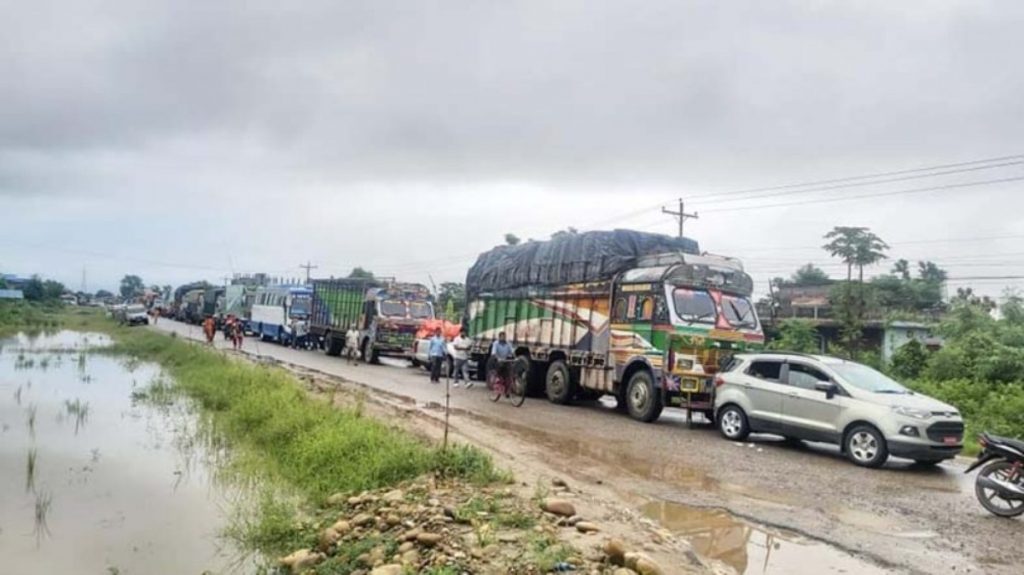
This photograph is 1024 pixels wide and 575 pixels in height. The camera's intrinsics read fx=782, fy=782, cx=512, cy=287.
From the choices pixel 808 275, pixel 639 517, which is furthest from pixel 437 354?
pixel 808 275

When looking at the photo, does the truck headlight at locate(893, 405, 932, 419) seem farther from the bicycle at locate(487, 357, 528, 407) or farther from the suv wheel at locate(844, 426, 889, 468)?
the bicycle at locate(487, 357, 528, 407)

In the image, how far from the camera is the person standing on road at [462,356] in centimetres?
2245

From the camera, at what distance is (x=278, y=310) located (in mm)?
41969

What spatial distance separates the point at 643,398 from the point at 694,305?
206cm

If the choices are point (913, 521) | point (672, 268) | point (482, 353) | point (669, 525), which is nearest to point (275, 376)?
point (482, 353)

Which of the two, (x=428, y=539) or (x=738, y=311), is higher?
(x=738, y=311)

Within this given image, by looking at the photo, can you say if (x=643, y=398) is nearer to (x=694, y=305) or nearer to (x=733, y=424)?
(x=694, y=305)

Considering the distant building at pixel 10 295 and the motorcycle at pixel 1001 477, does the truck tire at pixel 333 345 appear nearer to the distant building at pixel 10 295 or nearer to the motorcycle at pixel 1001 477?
the motorcycle at pixel 1001 477

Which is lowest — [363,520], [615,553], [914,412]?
[363,520]

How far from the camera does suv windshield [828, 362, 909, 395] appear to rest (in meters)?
11.7

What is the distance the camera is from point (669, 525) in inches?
301

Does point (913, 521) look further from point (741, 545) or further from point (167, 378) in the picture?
point (167, 378)

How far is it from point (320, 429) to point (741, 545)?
6.47 metres

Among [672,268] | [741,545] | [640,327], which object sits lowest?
[741,545]
